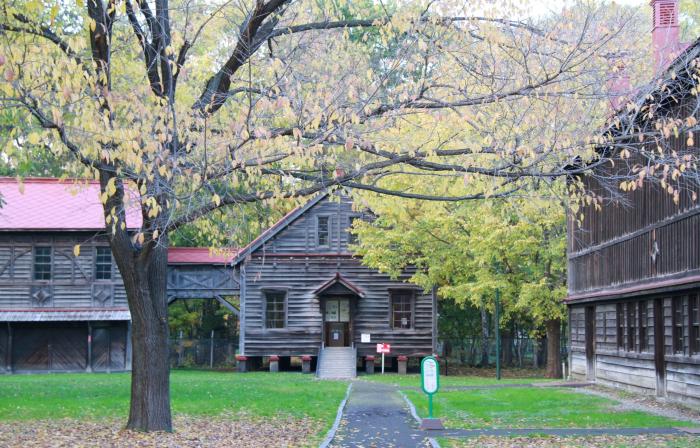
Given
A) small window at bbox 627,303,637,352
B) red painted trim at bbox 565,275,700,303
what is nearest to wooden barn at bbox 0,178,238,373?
red painted trim at bbox 565,275,700,303

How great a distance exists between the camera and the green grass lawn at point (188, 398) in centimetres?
1994

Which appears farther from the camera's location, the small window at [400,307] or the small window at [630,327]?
the small window at [400,307]

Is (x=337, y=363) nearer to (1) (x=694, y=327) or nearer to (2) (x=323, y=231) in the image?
(2) (x=323, y=231)

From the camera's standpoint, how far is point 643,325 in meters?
25.2

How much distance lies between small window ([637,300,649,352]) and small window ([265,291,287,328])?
2052 cm

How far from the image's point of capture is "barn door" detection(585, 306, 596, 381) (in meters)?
30.8

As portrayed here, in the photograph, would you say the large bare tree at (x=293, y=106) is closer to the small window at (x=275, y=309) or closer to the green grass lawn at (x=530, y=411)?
the green grass lawn at (x=530, y=411)

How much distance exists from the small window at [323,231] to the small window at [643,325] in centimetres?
1923

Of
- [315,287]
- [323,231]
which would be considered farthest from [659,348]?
[323,231]

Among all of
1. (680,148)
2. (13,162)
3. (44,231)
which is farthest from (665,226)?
(44,231)

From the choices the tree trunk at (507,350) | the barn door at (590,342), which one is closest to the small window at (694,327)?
the barn door at (590,342)

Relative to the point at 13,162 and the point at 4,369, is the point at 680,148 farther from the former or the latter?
the point at 4,369

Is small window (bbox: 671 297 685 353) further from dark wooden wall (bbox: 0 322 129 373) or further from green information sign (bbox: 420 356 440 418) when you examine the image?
dark wooden wall (bbox: 0 322 129 373)

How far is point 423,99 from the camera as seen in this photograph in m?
13.9
